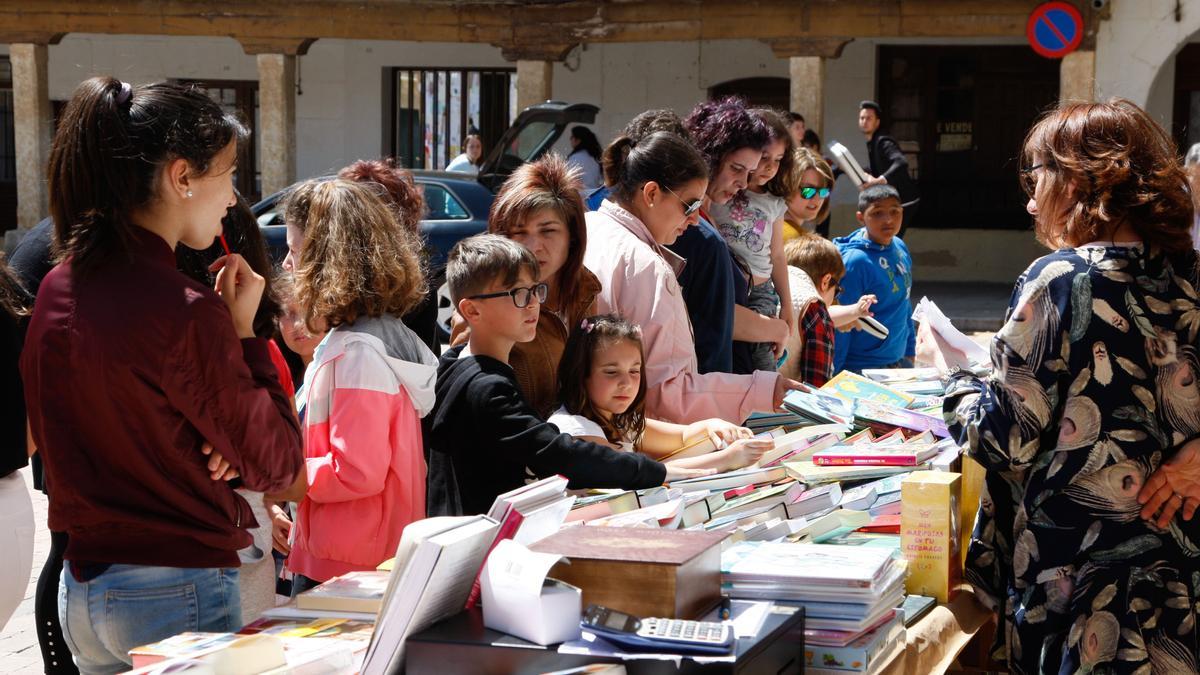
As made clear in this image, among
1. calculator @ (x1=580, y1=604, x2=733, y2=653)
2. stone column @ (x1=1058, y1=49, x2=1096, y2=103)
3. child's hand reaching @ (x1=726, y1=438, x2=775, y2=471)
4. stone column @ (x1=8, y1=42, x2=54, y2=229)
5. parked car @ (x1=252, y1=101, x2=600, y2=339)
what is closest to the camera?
calculator @ (x1=580, y1=604, x2=733, y2=653)

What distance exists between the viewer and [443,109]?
60.7 feet

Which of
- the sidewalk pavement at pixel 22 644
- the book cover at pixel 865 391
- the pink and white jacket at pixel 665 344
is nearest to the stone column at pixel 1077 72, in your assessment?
the book cover at pixel 865 391

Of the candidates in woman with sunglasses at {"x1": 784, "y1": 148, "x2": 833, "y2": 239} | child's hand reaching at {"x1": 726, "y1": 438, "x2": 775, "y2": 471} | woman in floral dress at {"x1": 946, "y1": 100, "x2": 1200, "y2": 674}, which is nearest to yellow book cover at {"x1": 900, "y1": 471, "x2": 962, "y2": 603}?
woman in floral dress at {"x1": 946, "y1": 100, "x2": 1200, "y2": 674}

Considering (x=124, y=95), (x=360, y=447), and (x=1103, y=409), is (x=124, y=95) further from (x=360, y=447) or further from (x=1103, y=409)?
(x=1103, y=409)

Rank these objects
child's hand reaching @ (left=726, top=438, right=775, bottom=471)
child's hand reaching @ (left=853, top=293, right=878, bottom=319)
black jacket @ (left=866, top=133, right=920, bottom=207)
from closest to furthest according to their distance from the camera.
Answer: child's hand reaching @ (left=726, top=438, right=775, bottom=471) < child's hand reaching @ (left=853, top=293, right=878, bottom=319) < black jacket @ (left=866, top=133, right=920, bottom=207)

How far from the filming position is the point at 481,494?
317 cm

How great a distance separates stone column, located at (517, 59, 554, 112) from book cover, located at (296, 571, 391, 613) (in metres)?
14.0

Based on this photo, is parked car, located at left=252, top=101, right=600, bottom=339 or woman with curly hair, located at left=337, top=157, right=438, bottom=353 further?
parked car, located at left=252, top=101, right=600, bottom=339

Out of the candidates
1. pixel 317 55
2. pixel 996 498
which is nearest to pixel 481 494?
pixel 996 498

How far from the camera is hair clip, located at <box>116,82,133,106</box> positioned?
89.6 inches

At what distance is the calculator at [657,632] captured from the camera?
1.91m

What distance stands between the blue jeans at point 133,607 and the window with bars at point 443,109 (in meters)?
16.1

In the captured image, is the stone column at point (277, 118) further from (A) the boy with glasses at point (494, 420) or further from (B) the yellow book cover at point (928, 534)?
(B) the yellow book cover at point (928, 534)

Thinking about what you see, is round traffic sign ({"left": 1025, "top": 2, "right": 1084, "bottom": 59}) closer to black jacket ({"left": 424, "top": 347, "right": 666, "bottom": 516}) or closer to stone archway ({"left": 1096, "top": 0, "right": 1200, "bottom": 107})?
stone archway ({"left": 1096, "top": 0, "right": 1200, "bottom": 107})
